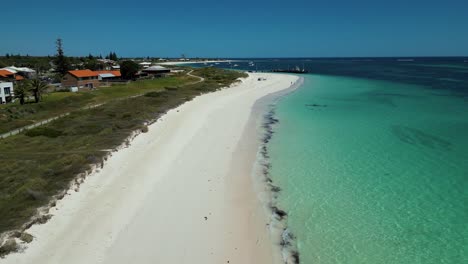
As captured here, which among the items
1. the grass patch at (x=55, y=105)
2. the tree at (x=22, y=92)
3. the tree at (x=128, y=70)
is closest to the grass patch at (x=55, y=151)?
the grass patch at (x=55, y=105)

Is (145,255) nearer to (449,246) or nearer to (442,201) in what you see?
(449,246)

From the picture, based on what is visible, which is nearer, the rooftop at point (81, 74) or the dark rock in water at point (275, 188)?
the dark rock in water at point (275, 188)

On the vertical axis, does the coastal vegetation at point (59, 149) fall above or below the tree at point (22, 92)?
below

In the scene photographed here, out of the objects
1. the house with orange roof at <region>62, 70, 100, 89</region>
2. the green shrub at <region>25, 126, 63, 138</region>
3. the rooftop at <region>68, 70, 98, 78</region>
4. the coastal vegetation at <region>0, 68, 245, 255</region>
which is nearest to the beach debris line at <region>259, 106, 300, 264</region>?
the coastal vegetation at <region>0, 68, 245, 255</region>

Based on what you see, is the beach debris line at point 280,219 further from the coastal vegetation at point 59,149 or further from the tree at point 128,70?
the tree at point 128,70

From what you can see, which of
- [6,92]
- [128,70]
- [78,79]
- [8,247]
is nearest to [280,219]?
[8,247]

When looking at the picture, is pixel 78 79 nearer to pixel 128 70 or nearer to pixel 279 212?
pixel 128 70

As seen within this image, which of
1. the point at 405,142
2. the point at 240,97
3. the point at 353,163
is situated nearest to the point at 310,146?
the point at 353,163
